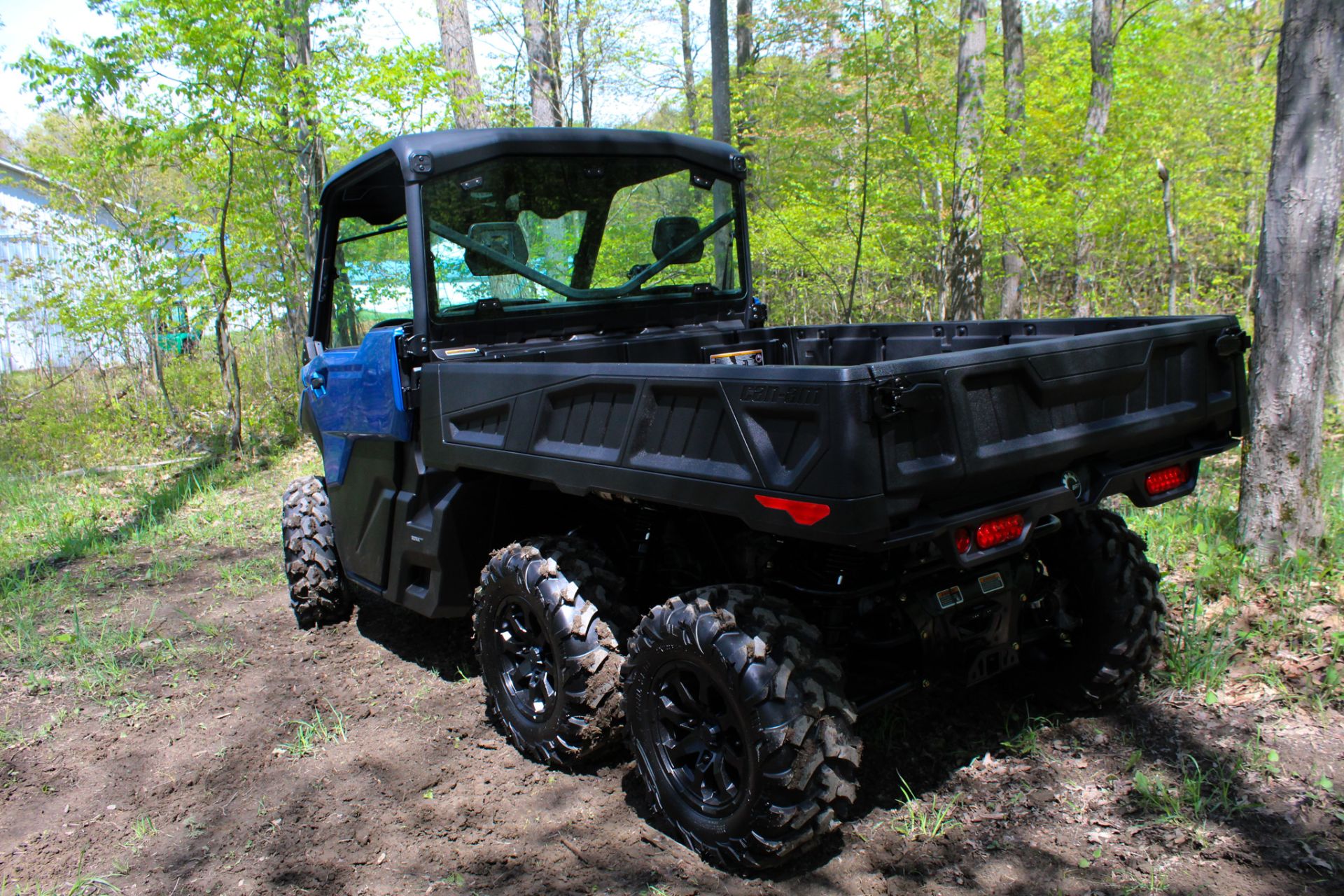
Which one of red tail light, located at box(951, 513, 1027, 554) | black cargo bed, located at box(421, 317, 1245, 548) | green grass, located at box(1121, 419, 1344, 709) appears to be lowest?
green grass, located at box(1121, 419, 1344, 709)

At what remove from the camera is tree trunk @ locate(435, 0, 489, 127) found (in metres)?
9.84

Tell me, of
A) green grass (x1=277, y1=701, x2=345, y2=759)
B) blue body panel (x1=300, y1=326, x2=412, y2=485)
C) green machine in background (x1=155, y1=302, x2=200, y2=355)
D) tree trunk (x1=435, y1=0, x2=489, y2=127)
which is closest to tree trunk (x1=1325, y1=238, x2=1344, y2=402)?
blue body panel (x1=300, y1=326, x2=412, y2=485)

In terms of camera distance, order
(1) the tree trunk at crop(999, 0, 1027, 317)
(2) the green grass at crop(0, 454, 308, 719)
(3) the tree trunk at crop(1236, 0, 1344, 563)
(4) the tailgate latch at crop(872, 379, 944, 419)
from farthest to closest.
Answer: (1) the tree trunk at crop(999, 0, 1027, 317)
(2) the green grass at crop(0, 454, 308, 719)
(3) the tree trunk at crop(1236, 0, 1344, 563)
(4) the tailgate latch at crop(872, 379, 944, 419)

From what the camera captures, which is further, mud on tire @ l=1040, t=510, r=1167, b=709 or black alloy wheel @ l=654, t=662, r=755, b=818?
mud on tire @ l=1040, t=510, r=1167, b=709

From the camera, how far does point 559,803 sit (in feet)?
9.80

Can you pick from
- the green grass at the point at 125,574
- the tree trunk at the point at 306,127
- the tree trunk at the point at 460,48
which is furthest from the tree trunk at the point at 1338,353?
the tree trunk at the point at 306,127

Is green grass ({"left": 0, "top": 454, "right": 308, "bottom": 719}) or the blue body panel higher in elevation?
the blue body panel

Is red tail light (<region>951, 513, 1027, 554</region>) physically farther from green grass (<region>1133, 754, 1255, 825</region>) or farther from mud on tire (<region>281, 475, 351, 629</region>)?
mud on tire (<region>281, 475, 351, 629</region>)

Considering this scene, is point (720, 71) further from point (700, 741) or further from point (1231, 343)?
point (700, 741)

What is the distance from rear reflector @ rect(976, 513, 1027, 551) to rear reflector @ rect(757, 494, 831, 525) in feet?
1.52

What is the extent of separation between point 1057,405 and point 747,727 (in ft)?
3.85

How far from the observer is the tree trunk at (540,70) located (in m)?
11.4

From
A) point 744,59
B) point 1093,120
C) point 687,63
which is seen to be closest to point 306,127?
point 1093,120

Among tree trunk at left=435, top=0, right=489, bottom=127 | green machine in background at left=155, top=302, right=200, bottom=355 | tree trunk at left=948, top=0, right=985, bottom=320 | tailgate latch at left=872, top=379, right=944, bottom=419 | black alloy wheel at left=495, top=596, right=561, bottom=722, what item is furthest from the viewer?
green machine in background at left=155, top=302, right=200, bottom=355
